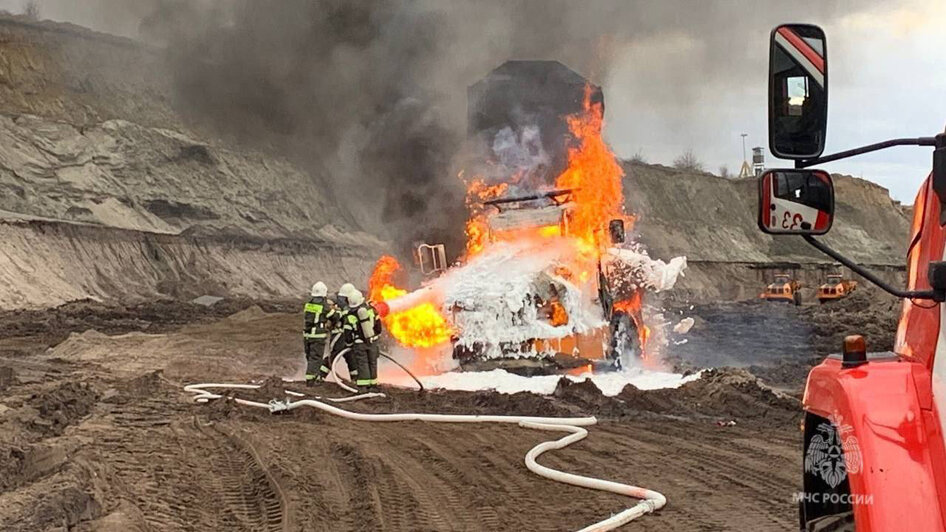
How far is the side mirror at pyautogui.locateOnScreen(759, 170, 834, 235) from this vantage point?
7.35ft

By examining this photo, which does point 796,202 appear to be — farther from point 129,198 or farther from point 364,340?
point 129,198

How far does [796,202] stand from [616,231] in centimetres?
994

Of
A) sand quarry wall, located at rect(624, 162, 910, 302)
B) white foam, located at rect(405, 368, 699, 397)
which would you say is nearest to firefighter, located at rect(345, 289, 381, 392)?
white foam, located at rect(405, 368, 699, 397)

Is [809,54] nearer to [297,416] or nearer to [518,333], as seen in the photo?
[297,416]

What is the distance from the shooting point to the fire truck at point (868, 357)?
2.05 metres

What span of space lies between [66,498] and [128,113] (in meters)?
36.4

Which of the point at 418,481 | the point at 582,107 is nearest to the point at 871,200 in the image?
the point at 582,107

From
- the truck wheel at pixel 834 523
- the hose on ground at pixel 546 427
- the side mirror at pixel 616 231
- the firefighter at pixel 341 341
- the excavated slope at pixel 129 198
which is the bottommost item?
the hose on ground at pixel 546 427

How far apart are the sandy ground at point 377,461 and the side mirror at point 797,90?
3.20 m

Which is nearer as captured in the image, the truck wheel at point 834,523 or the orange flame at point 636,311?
the truck wheel at point 834,523

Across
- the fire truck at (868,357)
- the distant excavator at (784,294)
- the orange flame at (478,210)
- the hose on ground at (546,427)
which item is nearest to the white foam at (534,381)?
the hose on ground at (546,427)

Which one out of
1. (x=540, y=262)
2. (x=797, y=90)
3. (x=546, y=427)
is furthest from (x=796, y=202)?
(x=540, y=262)

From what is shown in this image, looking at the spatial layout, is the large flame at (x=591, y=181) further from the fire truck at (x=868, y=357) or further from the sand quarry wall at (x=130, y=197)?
the sand quarry wall at (x=130, y=197)

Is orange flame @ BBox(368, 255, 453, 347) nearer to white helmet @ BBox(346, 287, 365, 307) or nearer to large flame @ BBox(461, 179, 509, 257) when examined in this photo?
white helmet @ BBox(346, 287, 365, 307)
